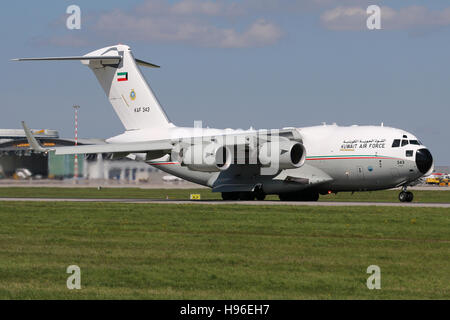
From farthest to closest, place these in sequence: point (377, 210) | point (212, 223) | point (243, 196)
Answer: point (243, 196) < point (377, 210) < point (212, 223)

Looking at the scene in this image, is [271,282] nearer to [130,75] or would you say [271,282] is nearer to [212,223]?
[212,223]

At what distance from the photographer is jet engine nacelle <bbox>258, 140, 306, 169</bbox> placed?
36.4m

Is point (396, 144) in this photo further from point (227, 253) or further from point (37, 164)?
point (37, 164)

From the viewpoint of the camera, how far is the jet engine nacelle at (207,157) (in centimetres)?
3575

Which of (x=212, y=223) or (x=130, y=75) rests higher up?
(x=130, y=75)

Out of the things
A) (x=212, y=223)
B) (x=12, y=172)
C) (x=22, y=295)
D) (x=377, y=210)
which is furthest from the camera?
(x=12, y=172)

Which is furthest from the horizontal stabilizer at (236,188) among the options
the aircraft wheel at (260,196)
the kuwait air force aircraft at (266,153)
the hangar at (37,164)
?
the hangar at (37,164)

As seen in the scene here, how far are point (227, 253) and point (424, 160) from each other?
1997cm

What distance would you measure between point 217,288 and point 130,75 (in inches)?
1204

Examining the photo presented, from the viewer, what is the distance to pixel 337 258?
52.6ft

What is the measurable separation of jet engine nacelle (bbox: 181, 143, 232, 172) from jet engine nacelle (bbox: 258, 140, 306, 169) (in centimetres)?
207

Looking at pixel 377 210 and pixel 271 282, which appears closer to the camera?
pixel 271 282
